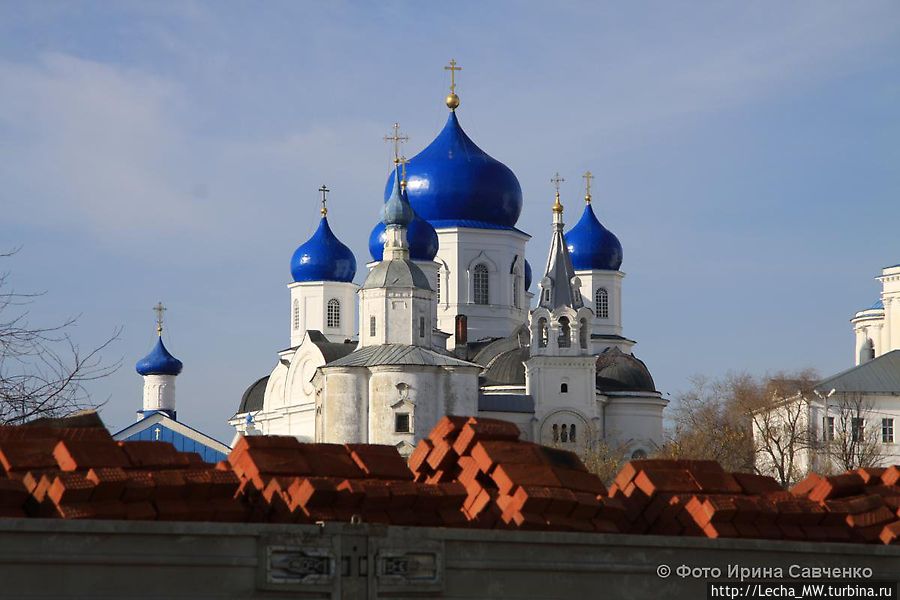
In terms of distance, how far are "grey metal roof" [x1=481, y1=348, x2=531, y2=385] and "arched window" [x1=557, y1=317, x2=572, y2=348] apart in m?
1.11

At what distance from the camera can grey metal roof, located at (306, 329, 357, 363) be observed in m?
56.5

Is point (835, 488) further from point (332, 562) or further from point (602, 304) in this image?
point (602, 304)

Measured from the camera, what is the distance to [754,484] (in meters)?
12.0

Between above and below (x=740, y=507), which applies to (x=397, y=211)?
above

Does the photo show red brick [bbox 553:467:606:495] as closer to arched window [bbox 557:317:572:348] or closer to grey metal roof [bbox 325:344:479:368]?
grey metal roof [bbox 325:344:479:368]

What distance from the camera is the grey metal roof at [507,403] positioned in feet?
176

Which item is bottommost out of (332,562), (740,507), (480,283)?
(332,562)

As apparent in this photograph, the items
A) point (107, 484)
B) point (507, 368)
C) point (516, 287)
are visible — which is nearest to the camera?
point (107, 484)

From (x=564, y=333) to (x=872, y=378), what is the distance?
8.85m

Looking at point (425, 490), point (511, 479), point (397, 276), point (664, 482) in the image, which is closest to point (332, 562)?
point (425, 490)

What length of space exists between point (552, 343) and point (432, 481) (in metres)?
43.1

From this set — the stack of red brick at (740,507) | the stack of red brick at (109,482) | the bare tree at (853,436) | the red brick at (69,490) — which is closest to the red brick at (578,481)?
the stack of red brick at (740,507)

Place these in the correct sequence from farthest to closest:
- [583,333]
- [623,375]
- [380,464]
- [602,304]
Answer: [602,304] < [623,375] < [583,333] < [380,464]

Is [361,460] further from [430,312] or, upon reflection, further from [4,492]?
[430,312]
